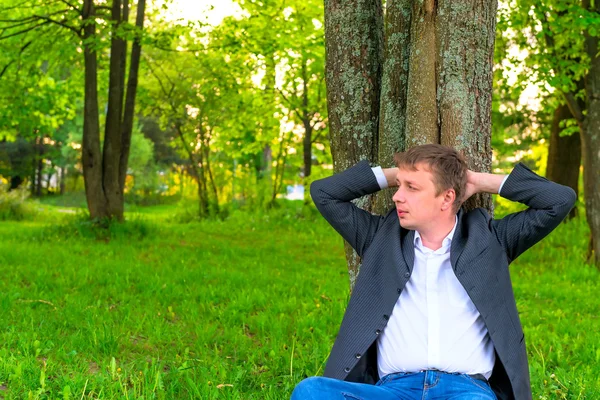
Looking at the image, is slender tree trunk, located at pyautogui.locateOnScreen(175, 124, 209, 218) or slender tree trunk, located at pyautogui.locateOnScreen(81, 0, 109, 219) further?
slender tree trunk, located at pyautogui.locateOnScreen(175, 124, 209, 218)

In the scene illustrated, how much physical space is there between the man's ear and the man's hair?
18 millimetres

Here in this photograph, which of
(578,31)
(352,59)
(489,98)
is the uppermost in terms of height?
(578,31)

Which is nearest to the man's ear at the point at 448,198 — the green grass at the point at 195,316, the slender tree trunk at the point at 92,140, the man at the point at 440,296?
the man at the point at 440,296

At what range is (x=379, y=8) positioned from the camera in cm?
430

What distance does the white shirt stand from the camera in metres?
3.06

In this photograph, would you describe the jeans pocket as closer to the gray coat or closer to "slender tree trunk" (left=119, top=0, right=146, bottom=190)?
the gray coat

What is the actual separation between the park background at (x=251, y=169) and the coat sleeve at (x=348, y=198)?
0.47 meters

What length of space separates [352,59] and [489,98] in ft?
2.94

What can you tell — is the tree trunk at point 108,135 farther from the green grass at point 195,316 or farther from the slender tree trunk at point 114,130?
the green grass at point 195,316

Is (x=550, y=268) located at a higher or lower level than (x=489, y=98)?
lower

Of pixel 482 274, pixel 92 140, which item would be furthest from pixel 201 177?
pixel 482 274

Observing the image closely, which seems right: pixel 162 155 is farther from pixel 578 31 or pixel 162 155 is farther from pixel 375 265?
pixel 375 265

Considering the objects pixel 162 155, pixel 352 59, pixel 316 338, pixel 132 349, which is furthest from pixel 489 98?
pixel 162 155

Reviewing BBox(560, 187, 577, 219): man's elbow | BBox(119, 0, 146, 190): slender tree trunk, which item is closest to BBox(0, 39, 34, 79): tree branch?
BBox(119, 0, 146, 190): slender tree trunk
